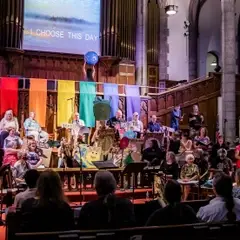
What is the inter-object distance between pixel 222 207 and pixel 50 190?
1.44m

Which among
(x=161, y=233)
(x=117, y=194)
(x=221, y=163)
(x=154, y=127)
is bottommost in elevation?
(x=117, y=194)

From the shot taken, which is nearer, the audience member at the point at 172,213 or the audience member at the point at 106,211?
the audience member at the point at 172,213

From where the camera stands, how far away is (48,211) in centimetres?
354

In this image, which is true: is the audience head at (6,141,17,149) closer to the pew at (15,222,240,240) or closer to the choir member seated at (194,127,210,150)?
the choir member seated at (194,127,210,150)

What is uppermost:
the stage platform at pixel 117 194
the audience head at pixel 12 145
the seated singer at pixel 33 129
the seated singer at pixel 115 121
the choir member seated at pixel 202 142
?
the seated singer at pixel 115 121

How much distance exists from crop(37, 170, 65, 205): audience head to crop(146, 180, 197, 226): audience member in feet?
2.42

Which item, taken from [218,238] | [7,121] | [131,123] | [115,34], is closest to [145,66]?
[115,34]

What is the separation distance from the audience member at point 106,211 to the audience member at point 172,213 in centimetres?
Answer: 30

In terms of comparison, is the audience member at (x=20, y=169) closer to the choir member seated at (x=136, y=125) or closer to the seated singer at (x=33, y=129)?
the seated singer at (x=33, y=129)

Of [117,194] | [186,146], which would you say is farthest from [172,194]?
[186,146]

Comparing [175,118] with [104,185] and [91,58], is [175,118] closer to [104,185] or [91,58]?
[91,58]

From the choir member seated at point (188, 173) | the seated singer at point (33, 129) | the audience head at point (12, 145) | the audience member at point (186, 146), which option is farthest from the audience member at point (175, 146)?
the audience head at point (12, 145)

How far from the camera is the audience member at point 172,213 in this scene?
3.52 metres

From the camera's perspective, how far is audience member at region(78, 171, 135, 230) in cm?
368
